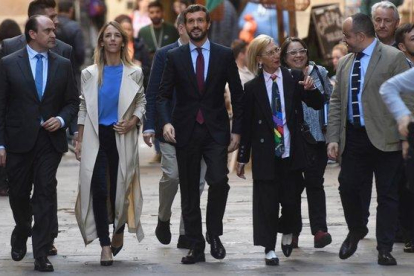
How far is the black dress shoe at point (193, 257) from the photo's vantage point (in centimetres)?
1117

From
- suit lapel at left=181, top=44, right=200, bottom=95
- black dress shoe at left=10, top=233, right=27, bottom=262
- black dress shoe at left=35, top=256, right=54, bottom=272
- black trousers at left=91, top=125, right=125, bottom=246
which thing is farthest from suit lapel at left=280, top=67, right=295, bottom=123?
black dress shoe at left=10, top=233, right=27, bottom=262

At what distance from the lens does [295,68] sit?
12.0 meters

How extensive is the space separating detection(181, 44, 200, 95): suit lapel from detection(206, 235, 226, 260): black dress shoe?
1186 millimetres

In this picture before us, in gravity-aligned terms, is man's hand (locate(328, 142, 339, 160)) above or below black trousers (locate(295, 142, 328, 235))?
above

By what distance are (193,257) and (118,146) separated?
1.05 m

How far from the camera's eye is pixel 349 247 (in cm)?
1111

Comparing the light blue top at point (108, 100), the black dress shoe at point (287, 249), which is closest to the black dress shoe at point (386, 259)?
the black dress shoe at point (287, 249)

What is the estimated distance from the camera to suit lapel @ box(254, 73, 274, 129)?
1118 cm

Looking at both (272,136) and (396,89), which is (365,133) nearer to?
(272,136)

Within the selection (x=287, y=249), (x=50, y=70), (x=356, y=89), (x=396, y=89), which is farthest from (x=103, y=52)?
(x=396, y=89)

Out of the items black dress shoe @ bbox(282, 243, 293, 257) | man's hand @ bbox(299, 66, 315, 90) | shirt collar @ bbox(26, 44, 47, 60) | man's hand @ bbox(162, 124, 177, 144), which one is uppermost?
shirt collar @ bbox(26, 44, 47, 60)

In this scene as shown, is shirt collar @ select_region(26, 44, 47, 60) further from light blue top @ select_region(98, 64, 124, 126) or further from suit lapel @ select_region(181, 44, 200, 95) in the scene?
suit lapel @ select_region(181, 44, 200, 95)

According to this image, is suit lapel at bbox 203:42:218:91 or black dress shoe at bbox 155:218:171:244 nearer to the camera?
suit lapel at bbox 203:42:218:91

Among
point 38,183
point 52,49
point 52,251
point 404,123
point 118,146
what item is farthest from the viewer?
point 52,49
